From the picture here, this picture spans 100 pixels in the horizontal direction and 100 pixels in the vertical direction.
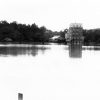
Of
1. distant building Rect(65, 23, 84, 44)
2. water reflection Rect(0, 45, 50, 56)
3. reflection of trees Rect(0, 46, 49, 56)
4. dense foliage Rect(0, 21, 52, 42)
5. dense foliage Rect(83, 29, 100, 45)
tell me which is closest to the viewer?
water reflection Rect(0, 45, 50, 56)

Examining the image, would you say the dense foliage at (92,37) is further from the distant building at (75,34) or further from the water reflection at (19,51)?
the water reflection at (19,51)

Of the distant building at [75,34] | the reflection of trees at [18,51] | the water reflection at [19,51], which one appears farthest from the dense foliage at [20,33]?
the reflection of trees at [18,51]

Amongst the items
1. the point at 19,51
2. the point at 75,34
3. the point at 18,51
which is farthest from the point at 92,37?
the point at 18,51

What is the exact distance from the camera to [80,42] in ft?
Result: 320

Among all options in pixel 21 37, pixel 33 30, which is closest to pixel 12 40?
pixel 21 37

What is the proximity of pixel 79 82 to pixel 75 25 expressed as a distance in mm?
92599

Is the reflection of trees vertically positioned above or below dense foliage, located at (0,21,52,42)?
below

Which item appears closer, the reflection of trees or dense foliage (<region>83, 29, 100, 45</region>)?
the reflection of trees

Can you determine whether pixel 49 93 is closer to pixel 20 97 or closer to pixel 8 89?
pixel 8 89

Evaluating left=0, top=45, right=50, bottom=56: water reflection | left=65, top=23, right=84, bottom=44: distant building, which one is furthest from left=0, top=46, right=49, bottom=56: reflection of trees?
left=65, top=23, right=84, bottom=44: distant building

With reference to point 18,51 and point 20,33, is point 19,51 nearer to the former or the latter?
point 18,51

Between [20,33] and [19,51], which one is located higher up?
[20,33]

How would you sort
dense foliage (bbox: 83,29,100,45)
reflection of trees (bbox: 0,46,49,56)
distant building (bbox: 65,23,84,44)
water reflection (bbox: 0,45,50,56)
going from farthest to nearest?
dense foliage (bbox: 83,29,100,45) → distant building (bbox: 65,23,84,44) → reflection of trees (bbox: 0,46,49,56) → water reflection (bbox: 0,45,50,56)

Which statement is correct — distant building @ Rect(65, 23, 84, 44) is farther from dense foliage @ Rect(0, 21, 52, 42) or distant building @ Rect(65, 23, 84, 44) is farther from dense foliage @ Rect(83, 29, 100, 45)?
dense foliage @ Rect(0, 21, 52, 42)
